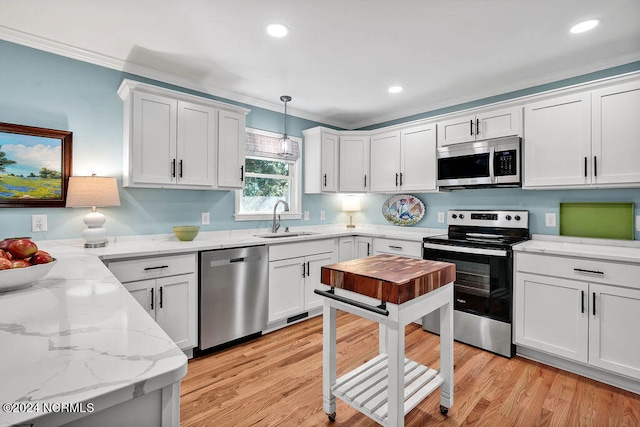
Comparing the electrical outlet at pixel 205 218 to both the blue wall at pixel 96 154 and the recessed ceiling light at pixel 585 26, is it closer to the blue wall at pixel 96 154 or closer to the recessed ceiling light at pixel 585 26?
the blue wall at pixel 96 154

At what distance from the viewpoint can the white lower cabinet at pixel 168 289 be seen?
2.29m

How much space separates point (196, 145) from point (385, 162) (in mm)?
→ 2238

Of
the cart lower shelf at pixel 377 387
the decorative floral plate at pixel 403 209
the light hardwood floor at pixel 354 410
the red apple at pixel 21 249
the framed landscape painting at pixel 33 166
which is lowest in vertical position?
the light hardwood floor at pixel 354 410

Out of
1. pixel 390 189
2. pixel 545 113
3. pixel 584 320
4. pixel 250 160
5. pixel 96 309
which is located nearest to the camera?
pixel 96 309

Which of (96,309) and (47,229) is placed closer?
(96,309)

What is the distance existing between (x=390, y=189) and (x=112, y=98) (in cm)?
300

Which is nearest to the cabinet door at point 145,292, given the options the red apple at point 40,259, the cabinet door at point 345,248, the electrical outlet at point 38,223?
the electrical outlet at point 38,223

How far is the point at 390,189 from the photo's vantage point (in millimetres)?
3936

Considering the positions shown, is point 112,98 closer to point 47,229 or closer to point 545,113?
point 47,229

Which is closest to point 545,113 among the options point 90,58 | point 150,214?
point 150,214

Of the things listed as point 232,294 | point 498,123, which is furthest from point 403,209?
point 232,294

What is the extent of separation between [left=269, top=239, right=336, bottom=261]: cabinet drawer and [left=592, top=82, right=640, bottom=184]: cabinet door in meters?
2.45

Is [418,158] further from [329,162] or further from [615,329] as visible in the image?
[615,329]

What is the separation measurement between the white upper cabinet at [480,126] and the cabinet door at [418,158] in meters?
0.15
